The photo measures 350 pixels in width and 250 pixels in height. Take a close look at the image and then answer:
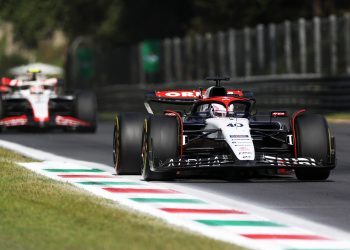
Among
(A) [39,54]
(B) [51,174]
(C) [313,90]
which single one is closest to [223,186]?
(B) [51,174]

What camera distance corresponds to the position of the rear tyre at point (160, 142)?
51.8ft

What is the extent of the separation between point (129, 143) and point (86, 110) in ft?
47.2

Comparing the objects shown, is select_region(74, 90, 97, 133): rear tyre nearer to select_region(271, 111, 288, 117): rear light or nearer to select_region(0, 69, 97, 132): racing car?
select_region(0, 69, 97, 132): racing car

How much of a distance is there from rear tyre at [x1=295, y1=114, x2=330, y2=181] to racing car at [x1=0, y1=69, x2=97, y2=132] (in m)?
15.1

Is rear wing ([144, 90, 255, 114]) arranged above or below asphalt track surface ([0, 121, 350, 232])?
above

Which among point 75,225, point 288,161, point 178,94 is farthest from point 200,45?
point 75,225

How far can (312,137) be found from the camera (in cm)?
1605

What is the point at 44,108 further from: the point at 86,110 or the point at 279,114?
the point at 279,114

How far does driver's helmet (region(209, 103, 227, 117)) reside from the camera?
55.2ft

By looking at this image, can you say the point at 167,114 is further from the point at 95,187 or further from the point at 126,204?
the point at 126,204

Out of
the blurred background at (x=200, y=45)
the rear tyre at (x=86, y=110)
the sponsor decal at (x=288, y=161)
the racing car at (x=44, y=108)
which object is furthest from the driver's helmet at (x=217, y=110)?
the blurred background at (x=200, y=45)

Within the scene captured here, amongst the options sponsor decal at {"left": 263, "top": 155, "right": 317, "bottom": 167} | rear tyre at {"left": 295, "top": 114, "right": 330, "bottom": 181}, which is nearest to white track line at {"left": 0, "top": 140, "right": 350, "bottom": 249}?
sponsor decal at {"left": 263, "top": 155, "right": 317, "bottom": 167}

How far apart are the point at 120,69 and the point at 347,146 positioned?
33.0m

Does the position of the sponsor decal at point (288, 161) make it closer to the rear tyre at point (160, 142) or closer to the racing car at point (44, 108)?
the rear tyre at point (160, 142)
